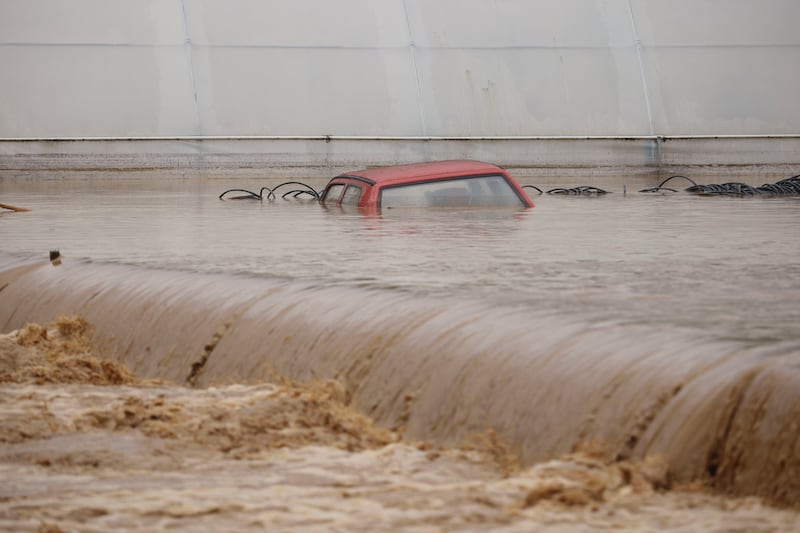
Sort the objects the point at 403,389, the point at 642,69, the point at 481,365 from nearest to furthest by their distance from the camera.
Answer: the point at 481,365
the point at 403,389
the point at 642,69

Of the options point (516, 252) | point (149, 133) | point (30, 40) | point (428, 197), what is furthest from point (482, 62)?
point (516, 252)

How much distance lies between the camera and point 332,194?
1355 cm

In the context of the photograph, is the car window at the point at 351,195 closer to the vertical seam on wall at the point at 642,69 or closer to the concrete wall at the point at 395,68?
the concrete wall at the point at 395,68

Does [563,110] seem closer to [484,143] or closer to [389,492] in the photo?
[484,143]

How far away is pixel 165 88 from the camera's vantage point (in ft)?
59.5

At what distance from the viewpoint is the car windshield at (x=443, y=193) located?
11984 millimetres

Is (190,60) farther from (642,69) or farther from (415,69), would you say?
(642,69)

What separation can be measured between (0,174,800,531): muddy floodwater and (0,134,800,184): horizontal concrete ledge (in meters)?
10.5

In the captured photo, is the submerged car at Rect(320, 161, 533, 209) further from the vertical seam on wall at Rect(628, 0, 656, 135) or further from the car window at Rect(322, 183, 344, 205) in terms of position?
the vertical seam on wall at Rect(628, 0, 656, 135)

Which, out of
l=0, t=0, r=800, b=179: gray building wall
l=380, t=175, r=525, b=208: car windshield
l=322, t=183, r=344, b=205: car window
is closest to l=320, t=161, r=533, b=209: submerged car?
l=380, t=175, r=525, b=208: car windshield

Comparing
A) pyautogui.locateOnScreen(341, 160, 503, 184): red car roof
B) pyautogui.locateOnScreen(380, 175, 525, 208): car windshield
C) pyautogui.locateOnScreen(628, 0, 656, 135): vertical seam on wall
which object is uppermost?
pyautogui.locateOnScreen(628, 0, 656, 135): vertical seam on wall

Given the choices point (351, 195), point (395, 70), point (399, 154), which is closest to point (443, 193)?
point (351, 195)

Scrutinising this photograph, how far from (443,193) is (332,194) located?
72.6 inches

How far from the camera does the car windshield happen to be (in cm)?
1198
